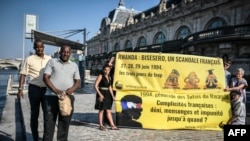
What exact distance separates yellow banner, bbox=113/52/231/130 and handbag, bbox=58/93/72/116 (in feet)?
7.44

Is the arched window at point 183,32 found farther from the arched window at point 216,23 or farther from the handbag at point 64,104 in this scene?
the handbag at point 64,104

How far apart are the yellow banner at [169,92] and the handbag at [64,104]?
227cm

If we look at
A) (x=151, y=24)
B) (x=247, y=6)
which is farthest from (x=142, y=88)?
(x=151, y=24)

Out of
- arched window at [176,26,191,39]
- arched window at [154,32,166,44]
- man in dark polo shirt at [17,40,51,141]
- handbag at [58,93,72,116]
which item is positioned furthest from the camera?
arched window at [154,32,166,44]

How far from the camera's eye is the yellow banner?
6.99m

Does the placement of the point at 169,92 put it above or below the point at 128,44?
below

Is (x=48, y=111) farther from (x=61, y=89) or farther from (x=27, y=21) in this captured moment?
(x=27, y=21)

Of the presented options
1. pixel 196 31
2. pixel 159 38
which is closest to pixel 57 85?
pixel 196 31

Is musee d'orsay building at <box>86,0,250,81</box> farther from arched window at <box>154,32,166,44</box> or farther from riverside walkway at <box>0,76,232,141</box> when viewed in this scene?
riverside walkway at <box>0,76,232,141</box>

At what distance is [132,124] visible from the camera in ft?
23.2

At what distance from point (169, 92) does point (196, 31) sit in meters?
28.6

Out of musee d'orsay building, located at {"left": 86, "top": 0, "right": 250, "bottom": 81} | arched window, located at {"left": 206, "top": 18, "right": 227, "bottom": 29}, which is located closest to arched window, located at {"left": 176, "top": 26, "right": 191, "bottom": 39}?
musee d'orsay building, located at {"left": 86, "top": 0, "right": 250, "bottom": 81}

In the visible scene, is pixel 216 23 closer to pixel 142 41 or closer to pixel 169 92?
pixel 142 41

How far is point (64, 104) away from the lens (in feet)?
16.0
